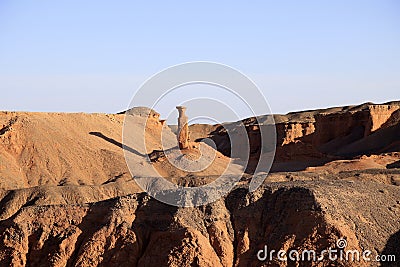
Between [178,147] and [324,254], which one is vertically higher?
[178,147]

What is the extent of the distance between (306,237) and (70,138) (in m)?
38.0

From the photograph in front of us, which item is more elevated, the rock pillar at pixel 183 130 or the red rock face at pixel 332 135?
the red rock face at pixel 332 135

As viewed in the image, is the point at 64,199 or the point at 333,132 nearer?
the point at 64,199

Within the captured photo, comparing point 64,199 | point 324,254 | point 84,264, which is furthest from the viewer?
point 64,199

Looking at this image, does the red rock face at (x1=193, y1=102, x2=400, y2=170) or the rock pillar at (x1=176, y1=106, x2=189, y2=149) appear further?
the red rock face at (x1=193, y1=102, x2=400, y2=170)

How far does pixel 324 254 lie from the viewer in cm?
2066

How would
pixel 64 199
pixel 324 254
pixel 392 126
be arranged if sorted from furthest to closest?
pixel 392 126
pixel 64 199
pixel 324 254

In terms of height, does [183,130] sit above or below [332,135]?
below

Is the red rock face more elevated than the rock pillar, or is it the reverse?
the red rock face

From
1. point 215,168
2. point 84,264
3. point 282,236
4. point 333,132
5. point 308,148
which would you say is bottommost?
point 84,264

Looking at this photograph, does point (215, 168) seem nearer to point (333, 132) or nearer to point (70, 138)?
point (70, 138)

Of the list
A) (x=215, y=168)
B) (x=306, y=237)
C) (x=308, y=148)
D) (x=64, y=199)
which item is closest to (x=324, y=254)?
(x=306, y=237)

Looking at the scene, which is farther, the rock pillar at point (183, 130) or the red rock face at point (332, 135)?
the red rock face at point (332, 135)

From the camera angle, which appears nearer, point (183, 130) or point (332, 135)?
point (183, 130)
